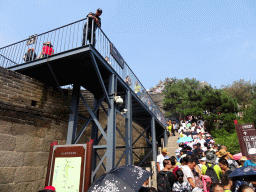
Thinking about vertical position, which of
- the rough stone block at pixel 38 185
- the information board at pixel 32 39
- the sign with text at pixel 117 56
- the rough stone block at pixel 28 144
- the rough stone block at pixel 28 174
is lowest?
the rough stone block at pixel 38 185

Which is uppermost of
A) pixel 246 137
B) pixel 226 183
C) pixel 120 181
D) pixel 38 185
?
pixel 246 137

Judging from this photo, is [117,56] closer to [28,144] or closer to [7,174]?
[28,144]

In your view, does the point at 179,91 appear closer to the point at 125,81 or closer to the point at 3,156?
the point at 125,81

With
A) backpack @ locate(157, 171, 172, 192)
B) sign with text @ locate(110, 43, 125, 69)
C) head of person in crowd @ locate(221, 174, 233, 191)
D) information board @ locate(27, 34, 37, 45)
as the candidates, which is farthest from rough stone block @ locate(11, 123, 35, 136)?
head of person in crowd @ locate(221, 174, 233, 191)

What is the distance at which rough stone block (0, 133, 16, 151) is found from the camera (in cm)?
498

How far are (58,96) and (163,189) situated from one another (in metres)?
5.16

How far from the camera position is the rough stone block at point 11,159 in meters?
4.89

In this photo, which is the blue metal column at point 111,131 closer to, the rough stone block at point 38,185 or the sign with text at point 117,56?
the sign with text at point 117,56

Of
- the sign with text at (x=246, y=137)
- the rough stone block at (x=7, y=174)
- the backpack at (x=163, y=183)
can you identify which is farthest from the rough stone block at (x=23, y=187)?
the sign with text at (x=246, y=137)

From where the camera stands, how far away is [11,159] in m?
5.08

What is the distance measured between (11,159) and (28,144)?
0.66 metres

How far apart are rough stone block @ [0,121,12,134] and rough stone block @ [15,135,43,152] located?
1.26ft

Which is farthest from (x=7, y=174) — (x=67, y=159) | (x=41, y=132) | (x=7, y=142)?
(x=67, y=159)

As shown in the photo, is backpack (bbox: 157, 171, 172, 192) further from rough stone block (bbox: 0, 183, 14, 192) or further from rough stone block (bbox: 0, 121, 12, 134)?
rough stone block (bbox: 0, 121, 12, 134)
